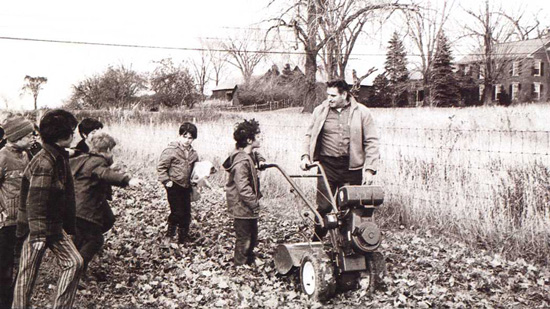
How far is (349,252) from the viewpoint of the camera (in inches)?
179

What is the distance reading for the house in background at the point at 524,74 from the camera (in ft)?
181

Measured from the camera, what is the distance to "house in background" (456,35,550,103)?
55094 millimetres

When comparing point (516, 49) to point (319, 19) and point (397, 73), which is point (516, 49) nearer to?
point (397, 73)

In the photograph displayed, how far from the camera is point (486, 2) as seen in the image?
148 feet

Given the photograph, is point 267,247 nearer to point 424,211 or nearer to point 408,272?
point 408,272

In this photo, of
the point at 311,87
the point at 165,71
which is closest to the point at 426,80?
the point at 311,87

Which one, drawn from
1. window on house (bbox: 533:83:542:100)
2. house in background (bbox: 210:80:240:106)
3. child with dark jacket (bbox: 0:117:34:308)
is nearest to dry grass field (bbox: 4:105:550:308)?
child with dark jacket (bbox: 0:117:34:308)

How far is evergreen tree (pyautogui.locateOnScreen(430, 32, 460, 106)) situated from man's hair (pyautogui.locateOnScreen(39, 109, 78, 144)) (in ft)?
152

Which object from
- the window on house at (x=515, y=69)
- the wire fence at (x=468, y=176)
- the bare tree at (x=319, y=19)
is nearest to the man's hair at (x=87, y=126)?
the wire fence at (x=468, y=176)

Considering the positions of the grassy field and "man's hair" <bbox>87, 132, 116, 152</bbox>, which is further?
the grassy field

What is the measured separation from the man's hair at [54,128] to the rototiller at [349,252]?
91.6 inches

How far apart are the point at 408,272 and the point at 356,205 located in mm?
1599

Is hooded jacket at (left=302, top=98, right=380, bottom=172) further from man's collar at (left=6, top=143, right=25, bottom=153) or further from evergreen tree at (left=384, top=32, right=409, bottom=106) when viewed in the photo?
evergreen tree at (left=384, top=32, right=409, bottom=106)

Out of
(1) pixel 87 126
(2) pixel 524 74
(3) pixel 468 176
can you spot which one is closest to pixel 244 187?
(1) pixel 87 126
